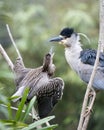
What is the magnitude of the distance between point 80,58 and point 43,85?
2.60ft

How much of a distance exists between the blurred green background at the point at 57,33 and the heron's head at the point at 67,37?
2093 millimetres

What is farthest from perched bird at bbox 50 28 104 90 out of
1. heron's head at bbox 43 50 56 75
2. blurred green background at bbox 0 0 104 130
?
blurred green background at bbox 0 0 104 130

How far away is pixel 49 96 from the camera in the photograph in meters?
2.81

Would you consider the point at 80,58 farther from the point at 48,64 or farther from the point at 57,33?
the point at 57,33

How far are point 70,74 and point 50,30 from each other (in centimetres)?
69

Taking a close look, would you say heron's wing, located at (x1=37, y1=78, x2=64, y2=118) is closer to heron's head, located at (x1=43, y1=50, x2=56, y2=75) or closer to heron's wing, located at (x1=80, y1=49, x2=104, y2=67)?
heron's head, located at (x1=43, y1=50, x2=56, y2=75)

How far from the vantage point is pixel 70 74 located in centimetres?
587

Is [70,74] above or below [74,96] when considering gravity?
above

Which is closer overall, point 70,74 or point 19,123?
point 19,123

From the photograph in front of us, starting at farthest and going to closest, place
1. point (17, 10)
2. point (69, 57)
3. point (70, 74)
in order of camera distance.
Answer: point (17, 10), point (70, 74), point (69, 57)

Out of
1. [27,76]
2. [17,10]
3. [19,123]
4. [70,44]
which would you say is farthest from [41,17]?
[19,123]

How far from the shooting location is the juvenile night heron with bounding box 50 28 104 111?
340cm

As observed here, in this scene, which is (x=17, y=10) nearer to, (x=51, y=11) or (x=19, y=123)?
(x=51, y=11)

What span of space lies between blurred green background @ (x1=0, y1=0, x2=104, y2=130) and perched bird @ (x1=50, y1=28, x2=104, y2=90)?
2093mm
